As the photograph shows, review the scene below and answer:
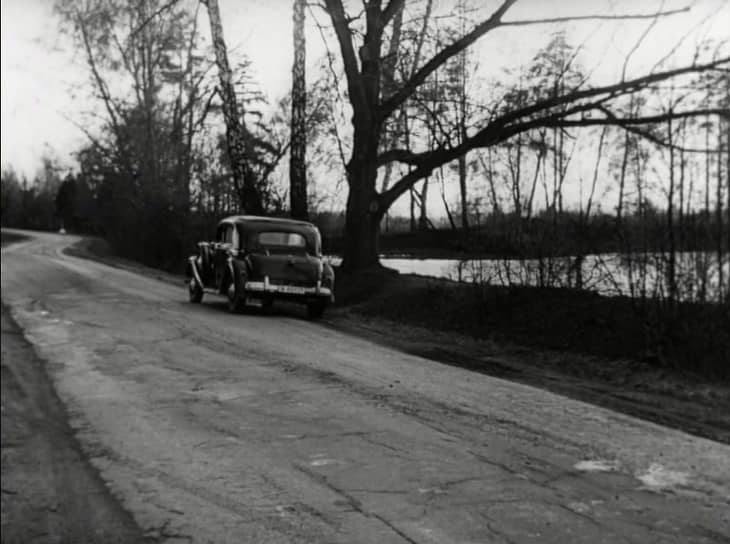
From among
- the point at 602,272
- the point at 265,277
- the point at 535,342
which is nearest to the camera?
the point at 602,272

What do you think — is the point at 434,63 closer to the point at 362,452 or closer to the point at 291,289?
the point at 362,452

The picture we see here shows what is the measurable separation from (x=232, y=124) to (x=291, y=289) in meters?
8.26

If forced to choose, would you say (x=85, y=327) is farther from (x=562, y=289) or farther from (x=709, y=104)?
(x=709, y=104)

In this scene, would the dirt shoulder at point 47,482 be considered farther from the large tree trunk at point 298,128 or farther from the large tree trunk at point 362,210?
the large tree trunk at point 298,128

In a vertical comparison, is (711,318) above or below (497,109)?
below

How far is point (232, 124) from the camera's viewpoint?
202cm

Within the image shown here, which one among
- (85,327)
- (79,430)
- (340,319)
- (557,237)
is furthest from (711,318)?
(85,327)

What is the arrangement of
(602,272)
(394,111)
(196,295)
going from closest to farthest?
(394,111) → (602,272) → (196,295)

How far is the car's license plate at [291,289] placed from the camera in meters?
9.86

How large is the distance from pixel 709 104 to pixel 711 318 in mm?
3425

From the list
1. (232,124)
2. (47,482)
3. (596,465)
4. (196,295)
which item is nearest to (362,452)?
(596,465)

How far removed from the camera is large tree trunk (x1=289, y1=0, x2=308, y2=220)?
186 centimetres

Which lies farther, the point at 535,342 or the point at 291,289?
the point at 291,289

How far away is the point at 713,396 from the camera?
21.3 ft
